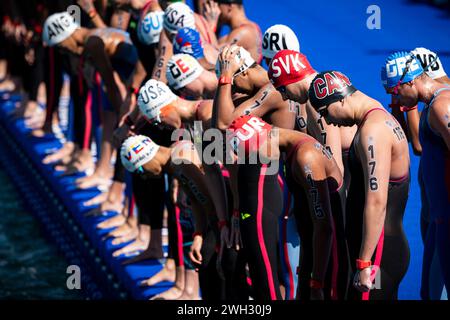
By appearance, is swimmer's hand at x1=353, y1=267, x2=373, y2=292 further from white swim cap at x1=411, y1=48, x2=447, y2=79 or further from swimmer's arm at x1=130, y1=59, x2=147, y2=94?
swimmer's arm at x1=130, y1=59, x2=147, y2=94

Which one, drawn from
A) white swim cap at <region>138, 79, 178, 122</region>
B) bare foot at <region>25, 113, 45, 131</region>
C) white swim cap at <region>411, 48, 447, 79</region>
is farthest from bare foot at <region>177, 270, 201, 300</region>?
bare foot at <region>25, 113, 45, 131</region>

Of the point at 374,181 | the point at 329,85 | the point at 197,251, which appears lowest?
the point at 197,251

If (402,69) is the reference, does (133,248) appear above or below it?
below

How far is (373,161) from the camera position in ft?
20.0

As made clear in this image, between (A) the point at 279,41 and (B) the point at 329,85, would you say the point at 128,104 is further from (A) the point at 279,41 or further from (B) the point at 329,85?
(B) the point at 329,85

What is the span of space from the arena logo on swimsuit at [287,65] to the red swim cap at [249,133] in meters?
0.31

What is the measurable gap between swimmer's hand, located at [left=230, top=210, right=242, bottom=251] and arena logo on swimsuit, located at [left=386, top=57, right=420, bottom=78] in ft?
4.69

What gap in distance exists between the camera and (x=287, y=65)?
6.72m

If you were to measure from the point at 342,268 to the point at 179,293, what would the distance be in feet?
6.48

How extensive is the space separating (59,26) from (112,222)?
1.82 meters

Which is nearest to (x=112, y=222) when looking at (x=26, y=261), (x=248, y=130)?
(x=26, y=261)

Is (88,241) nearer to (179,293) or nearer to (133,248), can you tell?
(133,248)

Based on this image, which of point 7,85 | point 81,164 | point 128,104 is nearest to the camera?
point 128,104

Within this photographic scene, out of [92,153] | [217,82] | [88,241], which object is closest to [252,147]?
[217,82]
